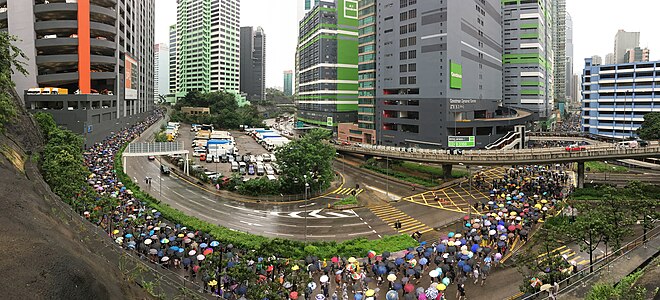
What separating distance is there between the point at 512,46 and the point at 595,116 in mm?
30524

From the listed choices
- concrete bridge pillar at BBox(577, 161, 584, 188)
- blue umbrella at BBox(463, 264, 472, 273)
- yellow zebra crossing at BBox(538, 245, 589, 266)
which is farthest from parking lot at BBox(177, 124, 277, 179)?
concrete bridge pillar at BBox(577, 161, 584, 188)

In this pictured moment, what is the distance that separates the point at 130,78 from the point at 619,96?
364ft

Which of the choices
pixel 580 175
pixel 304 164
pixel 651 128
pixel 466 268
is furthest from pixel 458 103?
pixel 466 268

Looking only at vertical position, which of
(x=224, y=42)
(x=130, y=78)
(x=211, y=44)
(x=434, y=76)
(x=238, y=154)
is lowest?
(x=238, y=154)

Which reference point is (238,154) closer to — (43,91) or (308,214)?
(43,91)

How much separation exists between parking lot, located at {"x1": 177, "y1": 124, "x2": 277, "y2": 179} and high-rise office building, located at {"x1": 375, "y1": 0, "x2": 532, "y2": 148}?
27.5 metres

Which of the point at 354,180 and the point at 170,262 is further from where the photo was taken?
the point at 354,180

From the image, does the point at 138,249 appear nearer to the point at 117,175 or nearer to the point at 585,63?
the point at 117,175

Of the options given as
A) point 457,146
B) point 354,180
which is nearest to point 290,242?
point 354,180

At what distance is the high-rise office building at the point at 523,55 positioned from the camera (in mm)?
116000

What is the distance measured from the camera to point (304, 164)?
51.8m

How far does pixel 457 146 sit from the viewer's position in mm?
77875

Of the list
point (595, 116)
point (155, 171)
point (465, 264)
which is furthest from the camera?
point (595, 116)

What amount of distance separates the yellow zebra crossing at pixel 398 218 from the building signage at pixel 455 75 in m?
36.8
